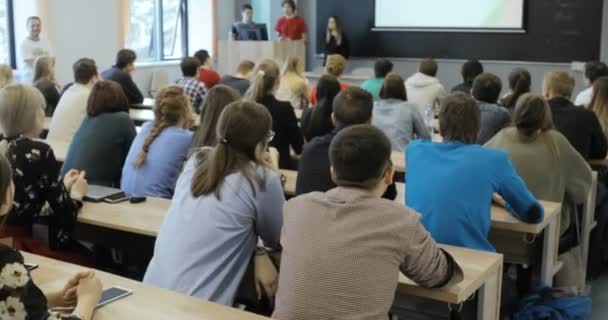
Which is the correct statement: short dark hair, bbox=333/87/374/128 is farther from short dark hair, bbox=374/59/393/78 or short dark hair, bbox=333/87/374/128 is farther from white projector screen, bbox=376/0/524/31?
white projector screen, bbox=376/0/524/31

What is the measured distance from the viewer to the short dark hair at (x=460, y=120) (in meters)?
3.01

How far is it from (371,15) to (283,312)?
9.01 meters

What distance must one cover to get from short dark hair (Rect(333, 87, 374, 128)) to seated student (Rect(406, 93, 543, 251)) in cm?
38

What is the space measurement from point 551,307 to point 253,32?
7.80 m

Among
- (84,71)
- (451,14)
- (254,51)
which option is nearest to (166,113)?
(84,71)

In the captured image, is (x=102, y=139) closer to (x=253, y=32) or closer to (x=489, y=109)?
(x=489, y=109)

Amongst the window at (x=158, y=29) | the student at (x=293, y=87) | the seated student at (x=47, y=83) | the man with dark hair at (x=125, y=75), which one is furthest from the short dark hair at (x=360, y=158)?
the window at (x=158, y=29)

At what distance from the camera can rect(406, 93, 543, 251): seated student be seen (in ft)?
9.55

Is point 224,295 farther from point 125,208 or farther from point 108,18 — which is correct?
point 108,18

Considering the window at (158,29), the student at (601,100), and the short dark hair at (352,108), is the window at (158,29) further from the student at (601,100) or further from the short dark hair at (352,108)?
the short dark hair at (352,108)

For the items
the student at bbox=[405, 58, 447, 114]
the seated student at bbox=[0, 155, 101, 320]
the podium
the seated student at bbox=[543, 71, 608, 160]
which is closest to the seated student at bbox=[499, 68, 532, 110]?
the seated student at bbox=[543, 71, 608, 160]

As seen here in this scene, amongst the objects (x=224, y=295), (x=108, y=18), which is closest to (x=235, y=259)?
(x=224, y=295)

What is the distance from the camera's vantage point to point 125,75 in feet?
24.2

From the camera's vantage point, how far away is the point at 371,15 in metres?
10.8
